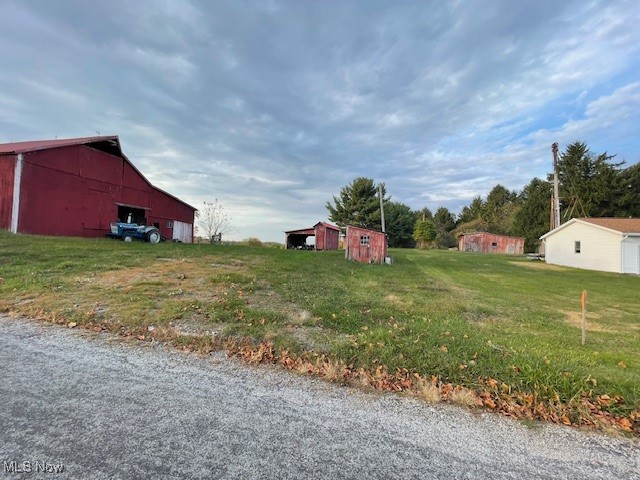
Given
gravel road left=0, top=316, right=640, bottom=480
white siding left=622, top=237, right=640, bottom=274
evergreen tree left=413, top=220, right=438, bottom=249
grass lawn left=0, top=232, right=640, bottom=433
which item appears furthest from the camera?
evergreen tree left=413, top=220, right=438, bottom=249

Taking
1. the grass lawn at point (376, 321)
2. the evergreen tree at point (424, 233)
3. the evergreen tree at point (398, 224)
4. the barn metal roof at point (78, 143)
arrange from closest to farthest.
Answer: the grass lawn at point (376, 321)
the barn metal roof at point (78, 143)
the evergreen tree at point (398, 224)
the evergreen tree at point (424, 233)

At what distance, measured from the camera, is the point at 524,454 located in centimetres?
233

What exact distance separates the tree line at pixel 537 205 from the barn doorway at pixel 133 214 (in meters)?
28.3

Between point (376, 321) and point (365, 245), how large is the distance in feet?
42.2

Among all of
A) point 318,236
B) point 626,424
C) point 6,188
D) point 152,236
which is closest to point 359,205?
point 318,236

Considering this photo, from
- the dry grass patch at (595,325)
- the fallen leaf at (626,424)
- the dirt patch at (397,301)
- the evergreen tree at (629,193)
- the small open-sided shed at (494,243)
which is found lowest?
the fallen leaf at (626,424)

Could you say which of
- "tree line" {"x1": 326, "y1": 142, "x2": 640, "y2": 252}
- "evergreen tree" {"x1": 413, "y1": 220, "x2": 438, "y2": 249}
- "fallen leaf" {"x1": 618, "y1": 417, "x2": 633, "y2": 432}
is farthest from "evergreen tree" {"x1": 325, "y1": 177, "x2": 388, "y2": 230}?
"fallen leaf" {"x1": 618, "y1": 417, "x2": 633, "y2": 432}

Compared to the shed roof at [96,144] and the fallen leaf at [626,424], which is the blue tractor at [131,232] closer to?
the shed roof at [96,144]

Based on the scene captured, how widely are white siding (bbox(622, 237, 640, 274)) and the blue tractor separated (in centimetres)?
2810

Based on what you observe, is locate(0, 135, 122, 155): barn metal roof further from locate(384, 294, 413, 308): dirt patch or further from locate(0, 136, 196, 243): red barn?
locate(384, 294, 413, 308): dirt patch

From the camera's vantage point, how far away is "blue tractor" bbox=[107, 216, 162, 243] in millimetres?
17703

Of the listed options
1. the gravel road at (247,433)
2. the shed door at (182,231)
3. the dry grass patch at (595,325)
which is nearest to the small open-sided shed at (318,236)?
the shed door at (182,231)

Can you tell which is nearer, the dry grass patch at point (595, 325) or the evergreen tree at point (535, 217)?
the dry grass patch at point (595, 325)

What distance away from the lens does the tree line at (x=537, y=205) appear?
3781 centimetres
